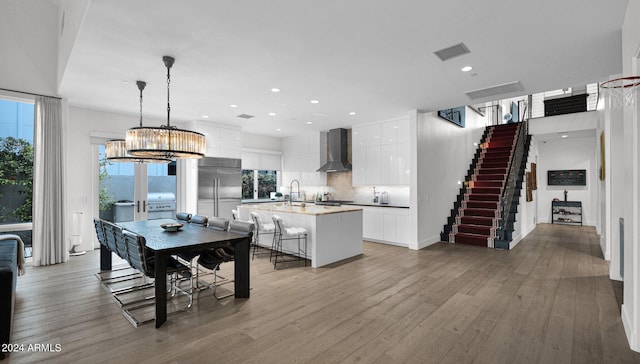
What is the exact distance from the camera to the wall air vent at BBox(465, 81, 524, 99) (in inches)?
184

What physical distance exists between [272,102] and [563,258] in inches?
236

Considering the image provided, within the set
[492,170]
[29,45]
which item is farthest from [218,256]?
[492,170]

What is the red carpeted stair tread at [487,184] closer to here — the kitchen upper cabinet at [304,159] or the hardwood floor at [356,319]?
the hardwood floor at [356,319]

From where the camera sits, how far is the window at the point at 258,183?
29.9ft

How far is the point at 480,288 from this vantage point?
13.1 ft

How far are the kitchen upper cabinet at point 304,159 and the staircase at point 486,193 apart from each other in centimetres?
383

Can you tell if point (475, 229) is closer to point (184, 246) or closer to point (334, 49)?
point (334, 49)

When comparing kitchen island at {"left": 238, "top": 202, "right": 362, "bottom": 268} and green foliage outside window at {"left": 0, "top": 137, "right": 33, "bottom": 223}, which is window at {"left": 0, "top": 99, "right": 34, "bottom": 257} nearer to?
green foliage outside window at {"left": 0, "top": 137, "right": 33, "bottom": 223}

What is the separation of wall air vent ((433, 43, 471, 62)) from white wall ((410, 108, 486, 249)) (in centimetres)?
276

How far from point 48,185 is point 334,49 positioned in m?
5.28

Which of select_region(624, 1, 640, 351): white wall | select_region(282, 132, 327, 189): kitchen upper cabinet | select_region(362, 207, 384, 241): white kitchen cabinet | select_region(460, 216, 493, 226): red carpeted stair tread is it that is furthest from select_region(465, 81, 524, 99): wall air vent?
select_region(282, 132, 327, 189): kitchen upper cabinet

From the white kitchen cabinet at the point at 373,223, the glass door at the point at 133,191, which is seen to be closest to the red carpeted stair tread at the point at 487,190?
the white kitchen cabinet at the point at 373,223

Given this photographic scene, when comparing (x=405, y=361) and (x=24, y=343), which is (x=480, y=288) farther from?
(x=24, y=343)

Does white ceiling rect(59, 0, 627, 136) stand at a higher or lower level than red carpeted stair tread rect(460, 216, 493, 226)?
higher
